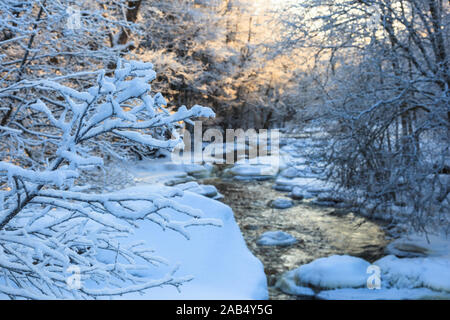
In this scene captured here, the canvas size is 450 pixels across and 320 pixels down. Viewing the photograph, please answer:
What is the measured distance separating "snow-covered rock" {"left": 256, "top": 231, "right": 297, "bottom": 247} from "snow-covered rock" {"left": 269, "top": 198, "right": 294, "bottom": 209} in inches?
94.2

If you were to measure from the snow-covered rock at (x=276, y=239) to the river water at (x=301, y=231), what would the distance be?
0.45ft

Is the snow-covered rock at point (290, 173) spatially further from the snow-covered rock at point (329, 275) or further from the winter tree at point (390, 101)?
the snow-covered rock at point (329, 275)

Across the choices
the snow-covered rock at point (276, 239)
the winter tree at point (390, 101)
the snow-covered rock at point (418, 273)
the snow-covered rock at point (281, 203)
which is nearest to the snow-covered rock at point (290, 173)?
the snow-covered rock at point (281, 203)

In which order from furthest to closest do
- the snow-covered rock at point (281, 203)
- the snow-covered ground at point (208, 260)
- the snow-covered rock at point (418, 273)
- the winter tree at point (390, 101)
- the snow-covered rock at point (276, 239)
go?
the snow-covered rock at point (281, 203) → the snow-covered rock at point (276, 239) → the winter tree at point (390, 101) → the snow-covered rock at point (418, 273) → the snow-covered ground at point (208, 260)

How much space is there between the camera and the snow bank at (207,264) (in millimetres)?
3404

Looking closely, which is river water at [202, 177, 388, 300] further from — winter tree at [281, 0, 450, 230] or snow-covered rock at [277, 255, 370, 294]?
winter tree at [281, 0, 450, 230]

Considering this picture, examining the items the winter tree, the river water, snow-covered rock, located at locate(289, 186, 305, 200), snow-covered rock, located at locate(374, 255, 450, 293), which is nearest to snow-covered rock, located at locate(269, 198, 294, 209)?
the river water

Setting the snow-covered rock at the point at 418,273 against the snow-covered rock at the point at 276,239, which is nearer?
the snow-covered rock at the point at 418,273

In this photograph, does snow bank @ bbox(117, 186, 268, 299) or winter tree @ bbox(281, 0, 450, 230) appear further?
winter tree @ bbox(281, 0, 450, 230)

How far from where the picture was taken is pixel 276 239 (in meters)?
7.83

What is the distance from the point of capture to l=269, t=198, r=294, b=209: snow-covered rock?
10477 millimetres

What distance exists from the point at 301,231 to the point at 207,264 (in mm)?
5043
